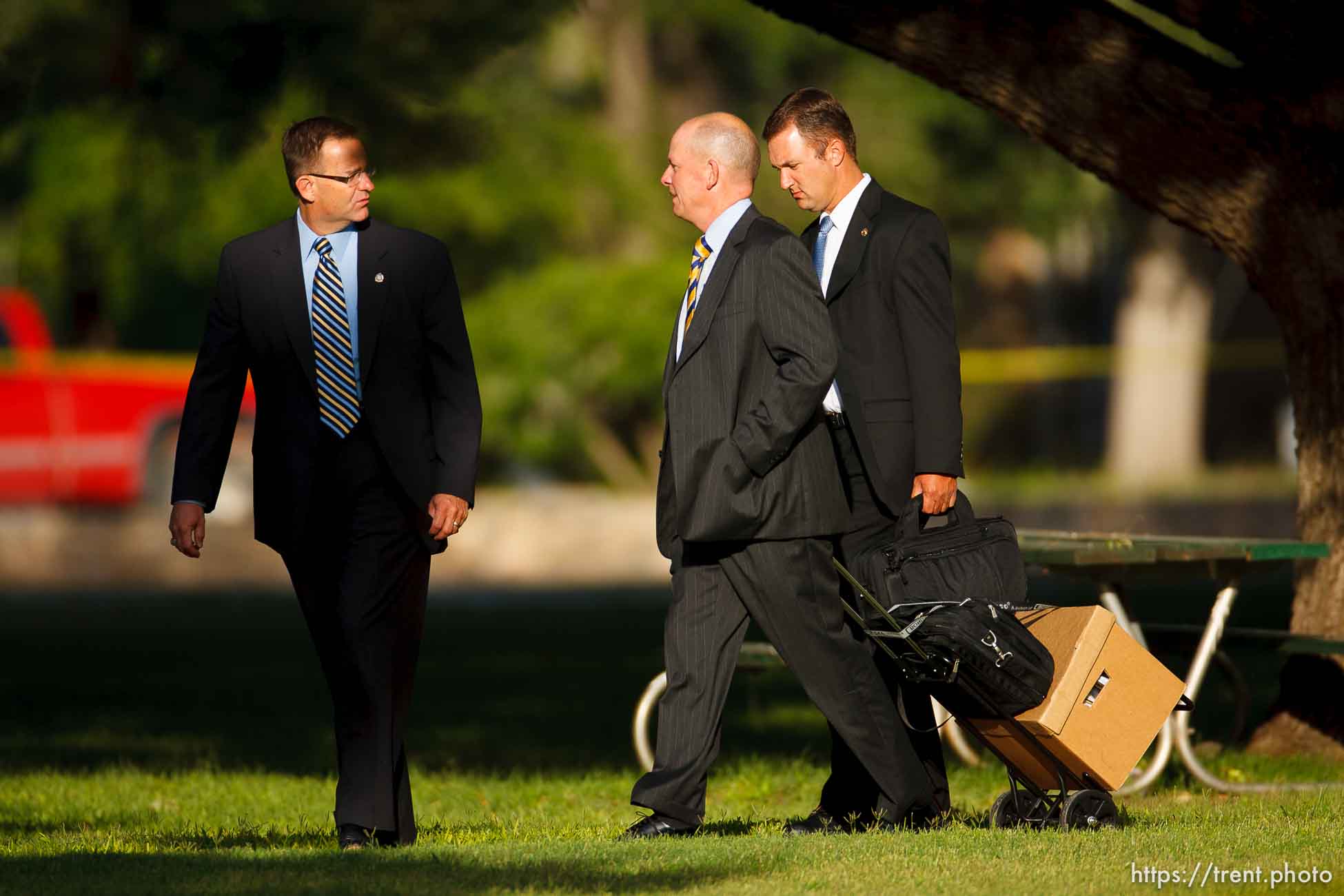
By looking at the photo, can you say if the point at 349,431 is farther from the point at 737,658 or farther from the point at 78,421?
the point at 78,421

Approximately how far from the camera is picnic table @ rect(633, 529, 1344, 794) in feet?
23.7

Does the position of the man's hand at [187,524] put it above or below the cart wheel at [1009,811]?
above

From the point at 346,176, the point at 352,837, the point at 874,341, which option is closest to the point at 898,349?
the point at 874,341

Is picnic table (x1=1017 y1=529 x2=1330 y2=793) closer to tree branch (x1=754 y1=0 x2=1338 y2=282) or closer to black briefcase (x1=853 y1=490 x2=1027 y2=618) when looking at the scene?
black briefcase (x1=853 y1=490 x2=1027 y2=618)

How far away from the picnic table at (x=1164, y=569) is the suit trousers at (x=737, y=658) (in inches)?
52.4

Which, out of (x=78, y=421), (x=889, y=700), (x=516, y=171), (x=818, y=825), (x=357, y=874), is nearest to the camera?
(x=357, y=874)

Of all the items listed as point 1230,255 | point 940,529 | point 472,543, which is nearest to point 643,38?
point 472,543

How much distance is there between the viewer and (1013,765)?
6184 millimetres

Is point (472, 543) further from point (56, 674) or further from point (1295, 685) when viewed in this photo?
point (1295, 685)

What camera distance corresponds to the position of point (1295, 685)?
27.6 feet

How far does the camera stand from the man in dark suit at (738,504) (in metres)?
5.90

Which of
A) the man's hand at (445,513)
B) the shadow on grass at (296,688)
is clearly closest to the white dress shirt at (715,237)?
the man's hand at (445,513)

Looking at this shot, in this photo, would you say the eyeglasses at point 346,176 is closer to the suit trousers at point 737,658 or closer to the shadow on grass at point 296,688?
the suit trousers at point 737,658

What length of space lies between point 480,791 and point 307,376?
9.30 ft
